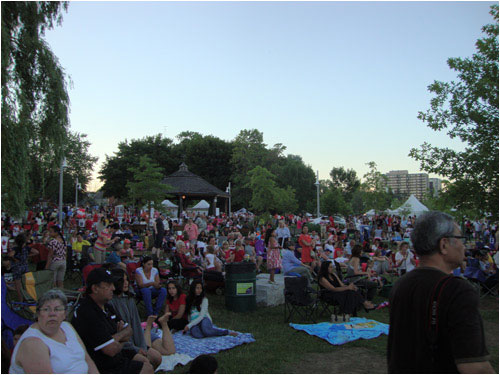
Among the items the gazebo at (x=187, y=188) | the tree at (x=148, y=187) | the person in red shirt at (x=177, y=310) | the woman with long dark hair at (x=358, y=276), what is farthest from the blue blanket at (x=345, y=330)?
the gazebo at (x=187, y=188)

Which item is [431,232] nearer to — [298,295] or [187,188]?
[298,295]

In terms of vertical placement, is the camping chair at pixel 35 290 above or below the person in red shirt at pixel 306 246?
below

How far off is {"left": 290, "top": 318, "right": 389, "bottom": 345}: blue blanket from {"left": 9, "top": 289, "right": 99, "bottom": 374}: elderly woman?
15.2 ft

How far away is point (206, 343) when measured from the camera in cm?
671

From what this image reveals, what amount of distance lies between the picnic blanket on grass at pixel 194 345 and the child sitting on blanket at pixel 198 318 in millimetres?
86

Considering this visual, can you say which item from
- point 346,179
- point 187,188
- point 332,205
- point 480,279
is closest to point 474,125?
point 480,279

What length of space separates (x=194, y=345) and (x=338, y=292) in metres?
3.21

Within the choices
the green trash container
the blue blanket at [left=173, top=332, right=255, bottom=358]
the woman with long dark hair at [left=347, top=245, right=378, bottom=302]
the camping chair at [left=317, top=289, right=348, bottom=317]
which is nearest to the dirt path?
the blue blanket at [left=173, top=332, right=255, bottom=358]

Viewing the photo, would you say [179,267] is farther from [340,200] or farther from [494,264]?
[340,200]

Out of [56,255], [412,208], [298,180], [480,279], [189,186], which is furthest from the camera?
[298,180]

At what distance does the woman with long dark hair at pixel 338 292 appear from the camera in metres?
8.40

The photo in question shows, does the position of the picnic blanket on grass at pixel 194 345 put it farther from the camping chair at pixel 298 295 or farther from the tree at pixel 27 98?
the tree at pixel 27 98

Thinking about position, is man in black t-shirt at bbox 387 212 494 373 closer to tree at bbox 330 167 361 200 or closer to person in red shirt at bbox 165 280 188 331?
person in red shirt at bbox 165 280 188 331

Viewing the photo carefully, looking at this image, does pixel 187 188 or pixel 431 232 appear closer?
pixel 431 232
